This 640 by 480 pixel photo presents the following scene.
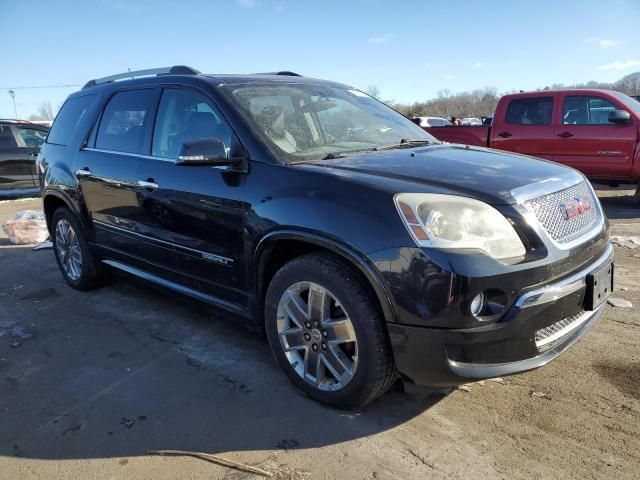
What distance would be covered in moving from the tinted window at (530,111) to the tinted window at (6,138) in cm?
969

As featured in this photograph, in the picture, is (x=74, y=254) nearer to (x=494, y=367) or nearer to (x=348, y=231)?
(x=348, y=231)

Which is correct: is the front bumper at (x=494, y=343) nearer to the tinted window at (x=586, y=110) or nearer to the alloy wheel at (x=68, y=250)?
the alloy wheel at (x=68, y=250)

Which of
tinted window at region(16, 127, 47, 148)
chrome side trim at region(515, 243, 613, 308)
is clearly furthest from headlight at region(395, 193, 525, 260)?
tinted window at region(16, 127, 47, 148)

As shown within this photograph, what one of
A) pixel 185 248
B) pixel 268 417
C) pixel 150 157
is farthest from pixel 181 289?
pixel 268 417

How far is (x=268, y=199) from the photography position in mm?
2779

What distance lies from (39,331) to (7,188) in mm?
7703

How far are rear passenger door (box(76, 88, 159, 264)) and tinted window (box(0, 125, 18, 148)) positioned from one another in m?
7.02

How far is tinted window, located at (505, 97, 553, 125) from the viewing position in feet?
28.2

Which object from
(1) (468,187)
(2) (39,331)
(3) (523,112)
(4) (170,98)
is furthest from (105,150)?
(3) (523,112)

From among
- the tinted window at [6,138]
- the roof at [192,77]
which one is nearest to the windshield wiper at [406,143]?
the roof at [192,77]

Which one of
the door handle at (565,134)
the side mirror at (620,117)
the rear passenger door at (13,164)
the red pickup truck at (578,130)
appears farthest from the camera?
the rear passenger door at (13,164)

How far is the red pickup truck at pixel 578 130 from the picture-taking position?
7.91 m

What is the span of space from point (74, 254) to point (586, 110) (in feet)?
26.0

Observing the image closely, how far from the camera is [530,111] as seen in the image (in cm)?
878
